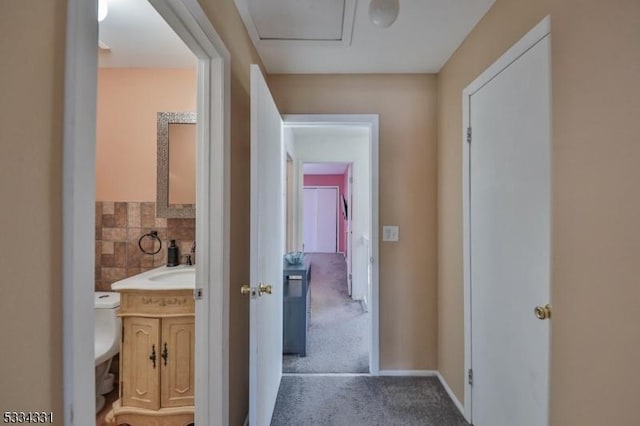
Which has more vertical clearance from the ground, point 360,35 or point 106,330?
point 360,35

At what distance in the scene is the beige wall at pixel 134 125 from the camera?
2.08 meters

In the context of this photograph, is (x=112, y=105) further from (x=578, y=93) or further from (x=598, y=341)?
(x=598, y=341)

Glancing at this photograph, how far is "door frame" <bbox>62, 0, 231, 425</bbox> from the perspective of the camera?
1.94ft

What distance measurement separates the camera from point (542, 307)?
3.82 ft

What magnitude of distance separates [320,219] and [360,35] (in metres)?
6.76

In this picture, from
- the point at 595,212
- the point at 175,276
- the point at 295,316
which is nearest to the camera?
the point at 595,212

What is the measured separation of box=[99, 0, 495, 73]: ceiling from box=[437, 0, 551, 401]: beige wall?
0.12m

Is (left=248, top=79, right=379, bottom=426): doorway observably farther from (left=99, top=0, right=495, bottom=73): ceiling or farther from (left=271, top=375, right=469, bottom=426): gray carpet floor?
(left=99, top=0, right=495, bottom=73): ceiling

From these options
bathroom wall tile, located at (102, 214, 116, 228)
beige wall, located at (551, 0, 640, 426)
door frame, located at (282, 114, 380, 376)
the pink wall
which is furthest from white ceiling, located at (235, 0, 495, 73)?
the pink wall

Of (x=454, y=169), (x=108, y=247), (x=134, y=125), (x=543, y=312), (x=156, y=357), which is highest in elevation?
(x=134, y=125)

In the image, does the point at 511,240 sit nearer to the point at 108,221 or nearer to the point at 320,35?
the point at 320,35

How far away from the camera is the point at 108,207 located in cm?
208

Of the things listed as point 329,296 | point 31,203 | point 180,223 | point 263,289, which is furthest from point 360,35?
point 329,296

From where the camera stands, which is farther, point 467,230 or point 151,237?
point 151,237
